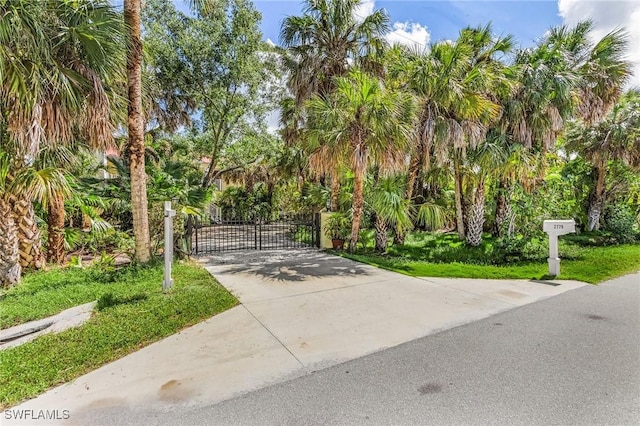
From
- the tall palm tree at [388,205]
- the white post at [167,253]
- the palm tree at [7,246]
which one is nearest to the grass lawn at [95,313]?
the white post at [167,253]

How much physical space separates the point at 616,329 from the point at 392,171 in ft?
19.4

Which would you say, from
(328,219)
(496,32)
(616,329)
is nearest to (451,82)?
(496,32)

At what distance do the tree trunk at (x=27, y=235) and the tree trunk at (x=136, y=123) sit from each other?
2082 mm

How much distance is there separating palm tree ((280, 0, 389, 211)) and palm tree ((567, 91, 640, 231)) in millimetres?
9308

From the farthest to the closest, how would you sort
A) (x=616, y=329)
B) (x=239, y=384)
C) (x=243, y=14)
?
(x=243, y=14) → (x=616, y=329) → (x=239, y=384)

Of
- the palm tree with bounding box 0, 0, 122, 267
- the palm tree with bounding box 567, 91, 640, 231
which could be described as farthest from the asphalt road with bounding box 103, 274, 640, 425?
the palm tree with bounding box 567, 91, 640, 231

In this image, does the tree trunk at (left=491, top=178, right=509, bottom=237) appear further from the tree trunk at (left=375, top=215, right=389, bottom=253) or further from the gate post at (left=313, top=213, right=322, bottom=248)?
the gate post at (left=313, top=213, right=322, bottom=248)

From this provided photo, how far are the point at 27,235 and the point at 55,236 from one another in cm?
86

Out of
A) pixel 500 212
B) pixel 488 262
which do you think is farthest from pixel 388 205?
pixel 500 212

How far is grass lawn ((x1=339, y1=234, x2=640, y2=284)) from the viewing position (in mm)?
7336

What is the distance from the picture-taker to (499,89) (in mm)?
9617

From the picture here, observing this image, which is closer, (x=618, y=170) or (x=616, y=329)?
(x=616, y=329)

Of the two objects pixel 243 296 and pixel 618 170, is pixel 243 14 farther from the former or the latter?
pixel 618 170

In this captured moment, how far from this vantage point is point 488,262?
887 centimetres
